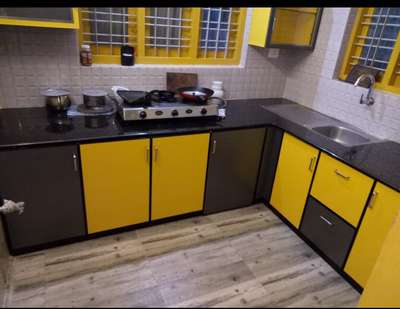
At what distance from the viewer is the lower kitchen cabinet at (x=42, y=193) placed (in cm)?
144

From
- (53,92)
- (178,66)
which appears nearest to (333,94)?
(178,66)

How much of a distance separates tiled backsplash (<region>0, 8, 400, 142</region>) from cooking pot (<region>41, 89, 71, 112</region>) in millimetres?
96

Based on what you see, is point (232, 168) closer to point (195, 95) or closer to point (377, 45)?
point (195, 95)

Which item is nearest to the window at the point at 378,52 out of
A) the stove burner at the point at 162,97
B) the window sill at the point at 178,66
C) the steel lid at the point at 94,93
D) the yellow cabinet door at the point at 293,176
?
the yellow cabinet door at the point at 293,176

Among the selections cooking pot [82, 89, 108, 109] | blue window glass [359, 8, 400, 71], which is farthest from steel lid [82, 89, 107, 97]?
blue window glass [359, 8, 400, 71]

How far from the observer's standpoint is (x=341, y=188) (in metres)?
1.62

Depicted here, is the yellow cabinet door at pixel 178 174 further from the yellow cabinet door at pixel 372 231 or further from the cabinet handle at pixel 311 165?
the yellow cabinet door at pixel 372 231

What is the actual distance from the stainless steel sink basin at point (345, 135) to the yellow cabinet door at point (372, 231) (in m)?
0.59

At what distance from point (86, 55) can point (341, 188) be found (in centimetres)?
167

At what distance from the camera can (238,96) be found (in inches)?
96.2

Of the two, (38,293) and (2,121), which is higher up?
(38,293)

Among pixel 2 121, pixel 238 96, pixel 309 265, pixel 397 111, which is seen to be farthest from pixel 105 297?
pixel 238 96

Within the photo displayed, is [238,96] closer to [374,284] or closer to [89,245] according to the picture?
[89,245]

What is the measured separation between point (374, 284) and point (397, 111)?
164 centimetres
